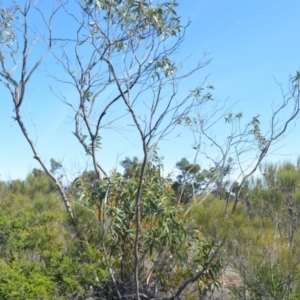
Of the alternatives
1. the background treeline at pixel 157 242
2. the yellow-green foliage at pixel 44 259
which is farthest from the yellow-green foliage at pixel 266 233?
the yellow-green foliage at pixel 44 259

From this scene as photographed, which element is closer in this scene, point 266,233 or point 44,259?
point 266,233

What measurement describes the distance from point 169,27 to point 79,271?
254 centimetres

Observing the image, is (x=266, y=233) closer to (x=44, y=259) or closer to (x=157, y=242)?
(x=157, y=242)

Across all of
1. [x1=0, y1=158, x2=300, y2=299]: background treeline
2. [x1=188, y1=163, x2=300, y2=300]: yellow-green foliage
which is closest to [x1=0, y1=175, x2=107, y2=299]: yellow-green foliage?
[x1=0, y1=158, x2=300, y2=299]: background treeline

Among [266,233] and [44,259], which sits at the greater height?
[266,233]

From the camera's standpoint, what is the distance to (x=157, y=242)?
4859 millimetres

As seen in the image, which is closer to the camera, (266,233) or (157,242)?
(266,233)

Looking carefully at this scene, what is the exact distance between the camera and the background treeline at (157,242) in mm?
4109

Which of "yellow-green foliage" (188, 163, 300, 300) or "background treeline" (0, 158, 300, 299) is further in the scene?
"background treeline" (0, 158, 300, 299)

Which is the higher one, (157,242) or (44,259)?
(157,242)

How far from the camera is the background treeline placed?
4109 millimetres

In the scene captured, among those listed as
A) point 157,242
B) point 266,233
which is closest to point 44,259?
point 157,242

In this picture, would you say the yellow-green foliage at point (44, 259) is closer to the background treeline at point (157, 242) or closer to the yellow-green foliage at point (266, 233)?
the background treeline at point (157, 242)

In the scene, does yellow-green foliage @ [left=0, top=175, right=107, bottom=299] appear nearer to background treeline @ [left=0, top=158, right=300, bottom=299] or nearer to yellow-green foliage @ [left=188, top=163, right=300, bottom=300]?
background treeline @ [left=0, top=158, right=300, bottom=299]
